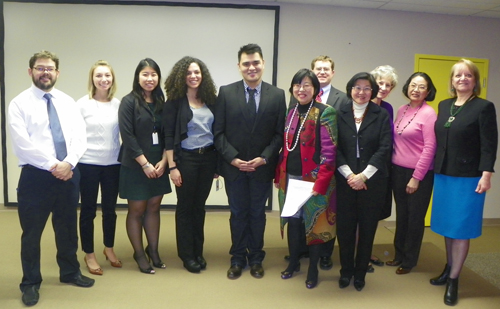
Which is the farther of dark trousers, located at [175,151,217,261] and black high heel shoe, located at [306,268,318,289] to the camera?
dark trousers, located at [175,151,217,261]

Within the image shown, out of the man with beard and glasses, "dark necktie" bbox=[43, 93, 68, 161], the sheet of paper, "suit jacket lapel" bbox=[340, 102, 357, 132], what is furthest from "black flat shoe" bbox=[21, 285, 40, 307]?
"suit jacket lapel" bbox=[340, 102, 357, 132]

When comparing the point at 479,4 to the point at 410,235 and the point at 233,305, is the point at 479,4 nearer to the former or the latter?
the point at 410,235

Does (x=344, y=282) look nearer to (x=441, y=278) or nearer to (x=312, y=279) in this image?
(x=312, y=279)

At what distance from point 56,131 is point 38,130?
10cm

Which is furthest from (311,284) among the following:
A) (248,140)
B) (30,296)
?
(30,296)

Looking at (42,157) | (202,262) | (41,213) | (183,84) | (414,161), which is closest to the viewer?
(42,157)

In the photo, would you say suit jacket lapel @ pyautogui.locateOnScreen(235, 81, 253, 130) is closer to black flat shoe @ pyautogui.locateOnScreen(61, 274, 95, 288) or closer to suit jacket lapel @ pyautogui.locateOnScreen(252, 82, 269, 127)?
suit jacket lapel @ pyautogui.locateOnScreen(252, 82, 269, 127)

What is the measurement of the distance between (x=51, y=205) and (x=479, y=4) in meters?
4.59

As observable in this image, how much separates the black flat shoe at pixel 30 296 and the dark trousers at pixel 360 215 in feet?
6.69

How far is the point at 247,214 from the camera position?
300cm

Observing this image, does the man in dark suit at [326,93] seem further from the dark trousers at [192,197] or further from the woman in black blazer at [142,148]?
the woman in black blazer at [142,148]

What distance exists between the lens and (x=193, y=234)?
3117mm

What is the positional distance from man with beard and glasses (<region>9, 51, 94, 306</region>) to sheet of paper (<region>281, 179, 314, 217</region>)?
4.67 feet

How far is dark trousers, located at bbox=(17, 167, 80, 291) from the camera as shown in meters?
2.48
